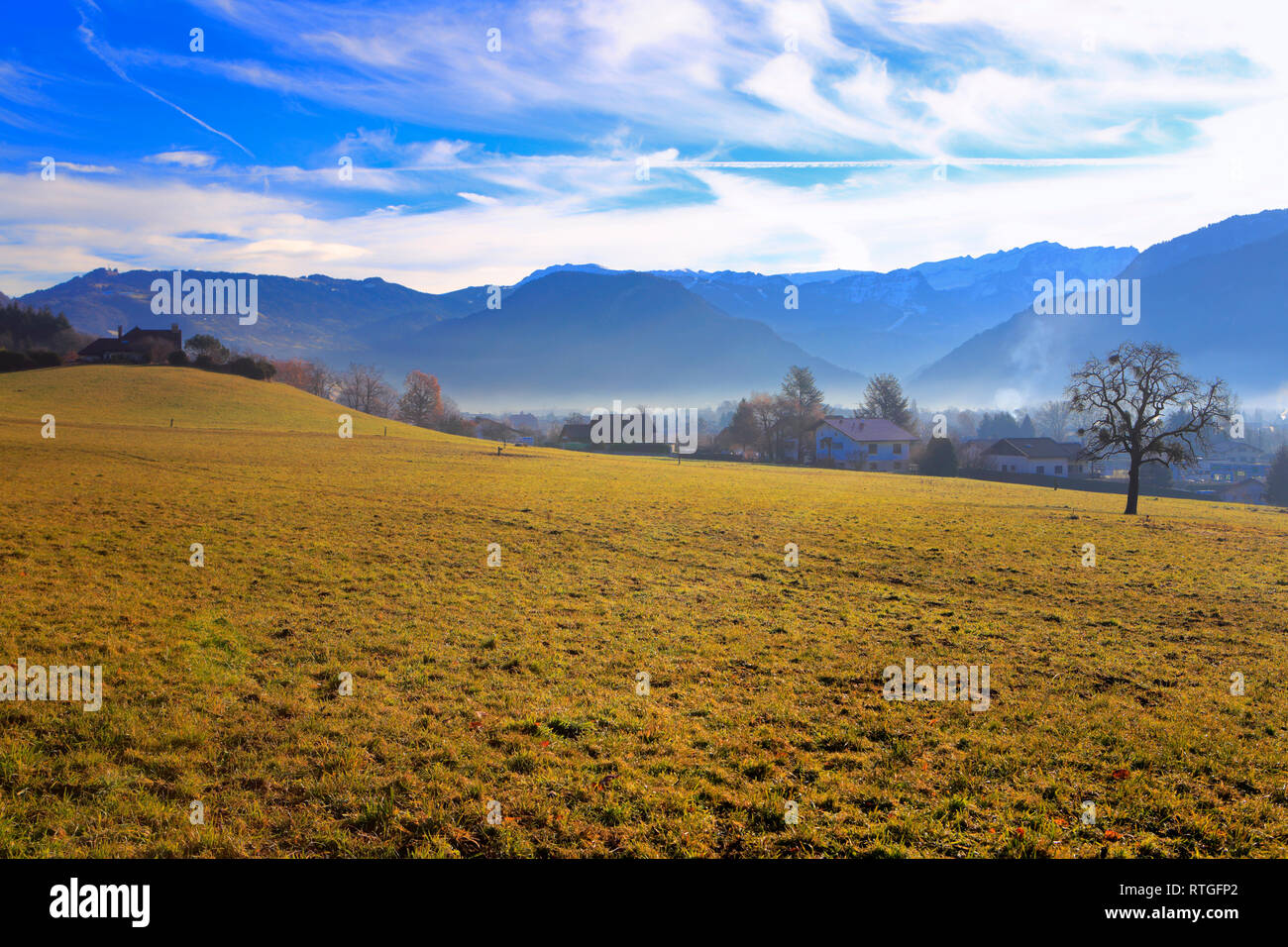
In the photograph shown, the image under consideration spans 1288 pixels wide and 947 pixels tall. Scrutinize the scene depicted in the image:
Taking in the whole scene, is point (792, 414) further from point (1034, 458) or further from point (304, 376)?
point (304, 376)

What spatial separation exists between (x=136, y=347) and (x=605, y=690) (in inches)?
5261

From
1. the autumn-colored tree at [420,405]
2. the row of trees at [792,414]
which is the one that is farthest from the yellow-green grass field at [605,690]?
the autumn-colored tree at [420,405]

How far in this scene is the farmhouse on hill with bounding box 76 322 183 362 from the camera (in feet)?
336

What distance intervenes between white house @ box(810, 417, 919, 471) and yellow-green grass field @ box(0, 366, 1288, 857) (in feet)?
304

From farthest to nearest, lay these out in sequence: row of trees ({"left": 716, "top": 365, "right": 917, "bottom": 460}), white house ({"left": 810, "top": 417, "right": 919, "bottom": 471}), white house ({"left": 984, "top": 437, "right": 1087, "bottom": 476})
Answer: row of trees ({"left": 716, "top": 365, "right": 917, "bottom": 460}) → white house ({"left": 984, "top": 437, "right": 1087, "bottom": 476}) → white house ({"left": 810, "top": 417, "right": 919, "bottom": 471})

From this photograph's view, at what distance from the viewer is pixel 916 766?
8078 millimetres

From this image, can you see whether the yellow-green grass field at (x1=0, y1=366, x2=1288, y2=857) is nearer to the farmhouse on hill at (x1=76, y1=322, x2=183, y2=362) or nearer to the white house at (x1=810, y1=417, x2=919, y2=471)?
the white house at (x1=810, y1=417, x2=919, y2=471)

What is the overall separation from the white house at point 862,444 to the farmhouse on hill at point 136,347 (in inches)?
4621

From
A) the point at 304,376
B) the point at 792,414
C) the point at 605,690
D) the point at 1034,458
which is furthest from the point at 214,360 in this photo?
the point at 1034,458

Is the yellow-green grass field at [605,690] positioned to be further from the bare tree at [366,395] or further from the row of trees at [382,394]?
the bare tree at [366,395]

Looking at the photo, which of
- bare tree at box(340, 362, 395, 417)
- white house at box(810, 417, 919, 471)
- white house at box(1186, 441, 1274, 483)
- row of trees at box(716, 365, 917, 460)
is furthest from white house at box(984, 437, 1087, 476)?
bare tree at box(340, 362, 395, 417)

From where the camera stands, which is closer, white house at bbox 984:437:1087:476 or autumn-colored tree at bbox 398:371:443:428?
white house at bbox 984:437:1087:476

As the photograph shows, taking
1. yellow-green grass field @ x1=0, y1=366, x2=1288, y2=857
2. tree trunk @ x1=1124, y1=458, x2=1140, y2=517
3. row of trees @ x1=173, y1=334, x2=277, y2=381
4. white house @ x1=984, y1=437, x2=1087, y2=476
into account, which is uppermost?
row of trees @ x1=173, y1=334, x2=277, y2=381
